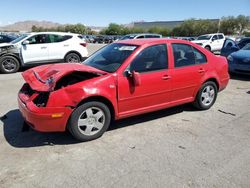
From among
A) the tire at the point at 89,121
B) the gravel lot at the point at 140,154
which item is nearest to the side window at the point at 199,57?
the gravel lot at the point at 140,154

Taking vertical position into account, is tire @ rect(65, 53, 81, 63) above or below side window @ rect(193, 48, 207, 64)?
below

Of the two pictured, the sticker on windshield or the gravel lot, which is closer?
the gravel lot

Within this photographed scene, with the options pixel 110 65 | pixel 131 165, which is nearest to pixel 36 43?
pixel 110 65

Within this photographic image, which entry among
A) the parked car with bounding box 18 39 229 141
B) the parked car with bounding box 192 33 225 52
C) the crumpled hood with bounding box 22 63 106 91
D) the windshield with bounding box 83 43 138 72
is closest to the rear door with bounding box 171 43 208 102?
the parked car with bounding box 18 39 229 141

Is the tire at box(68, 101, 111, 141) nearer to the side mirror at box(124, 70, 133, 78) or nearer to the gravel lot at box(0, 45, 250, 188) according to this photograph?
the gravel lot at box(0, 45, 250, 188)

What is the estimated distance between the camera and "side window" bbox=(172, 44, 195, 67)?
5.23 metres

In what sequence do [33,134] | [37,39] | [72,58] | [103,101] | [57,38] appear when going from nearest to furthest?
1. [103,101]
2. [33,134]
3. [37,39]
4. [57,38]
5. [72,58]

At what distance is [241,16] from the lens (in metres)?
75.8

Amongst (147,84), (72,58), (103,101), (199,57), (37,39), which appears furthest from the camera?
(72,58)

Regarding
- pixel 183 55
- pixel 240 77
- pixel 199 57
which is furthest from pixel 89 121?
pixel 240 77

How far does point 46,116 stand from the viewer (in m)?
3.93

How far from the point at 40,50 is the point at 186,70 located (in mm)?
7854

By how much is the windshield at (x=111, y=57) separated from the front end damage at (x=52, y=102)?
0.61 m

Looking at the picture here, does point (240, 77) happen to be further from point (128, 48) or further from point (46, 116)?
point (46, 116)
